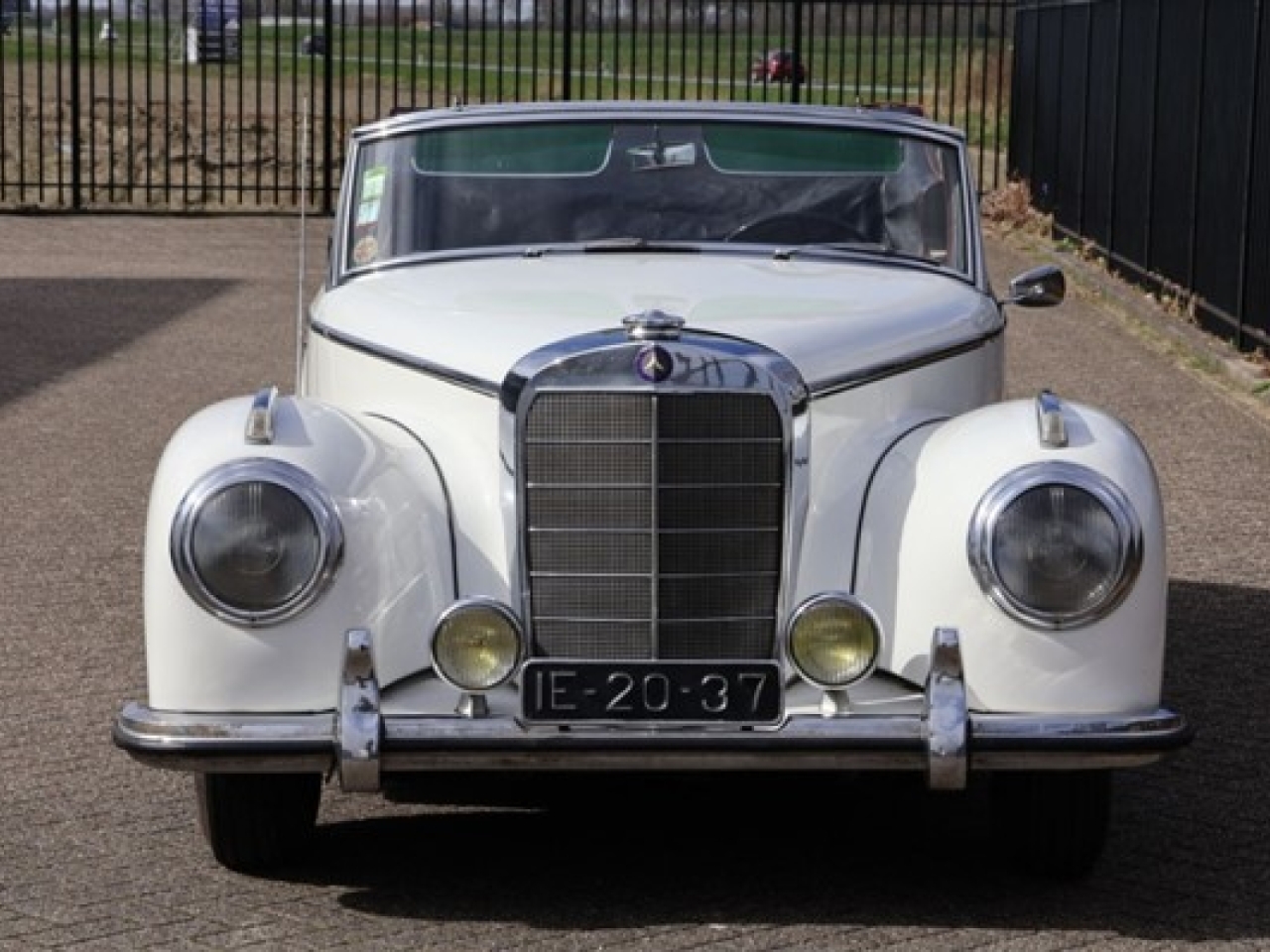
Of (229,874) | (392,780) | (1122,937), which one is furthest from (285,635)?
(1122,937)

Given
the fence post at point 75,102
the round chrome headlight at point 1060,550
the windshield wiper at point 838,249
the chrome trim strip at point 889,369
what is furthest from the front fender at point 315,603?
the fence post at point 75,102

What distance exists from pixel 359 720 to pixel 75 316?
40.7ft

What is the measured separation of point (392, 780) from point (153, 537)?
1.32 metres

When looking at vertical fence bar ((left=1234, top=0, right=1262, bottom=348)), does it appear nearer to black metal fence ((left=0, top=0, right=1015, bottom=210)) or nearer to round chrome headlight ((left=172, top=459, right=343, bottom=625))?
black metal fence ((left=0, top=0, right=1015, bottom=210))

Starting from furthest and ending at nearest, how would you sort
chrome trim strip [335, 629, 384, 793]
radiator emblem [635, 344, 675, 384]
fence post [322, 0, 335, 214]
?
fence post [322, 0, 335, 214]
radiator emblem [635, 344, 675, 384]
chrome trim strip [335, 629, 384, 793]

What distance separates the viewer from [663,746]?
17.7 ft

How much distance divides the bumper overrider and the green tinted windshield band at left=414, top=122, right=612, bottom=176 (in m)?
2.08

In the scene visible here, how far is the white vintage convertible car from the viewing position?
17.8 feet

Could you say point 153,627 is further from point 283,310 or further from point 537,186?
point 283,310

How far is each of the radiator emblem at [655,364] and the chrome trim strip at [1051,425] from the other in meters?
0.78

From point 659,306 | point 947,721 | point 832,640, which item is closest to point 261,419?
point 659,306

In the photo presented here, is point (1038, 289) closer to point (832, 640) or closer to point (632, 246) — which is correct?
point (632, 246)

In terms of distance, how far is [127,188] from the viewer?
81.8 feet

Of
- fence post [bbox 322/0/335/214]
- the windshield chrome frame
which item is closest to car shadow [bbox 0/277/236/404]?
fence post [bbox 322/0/335/214]
